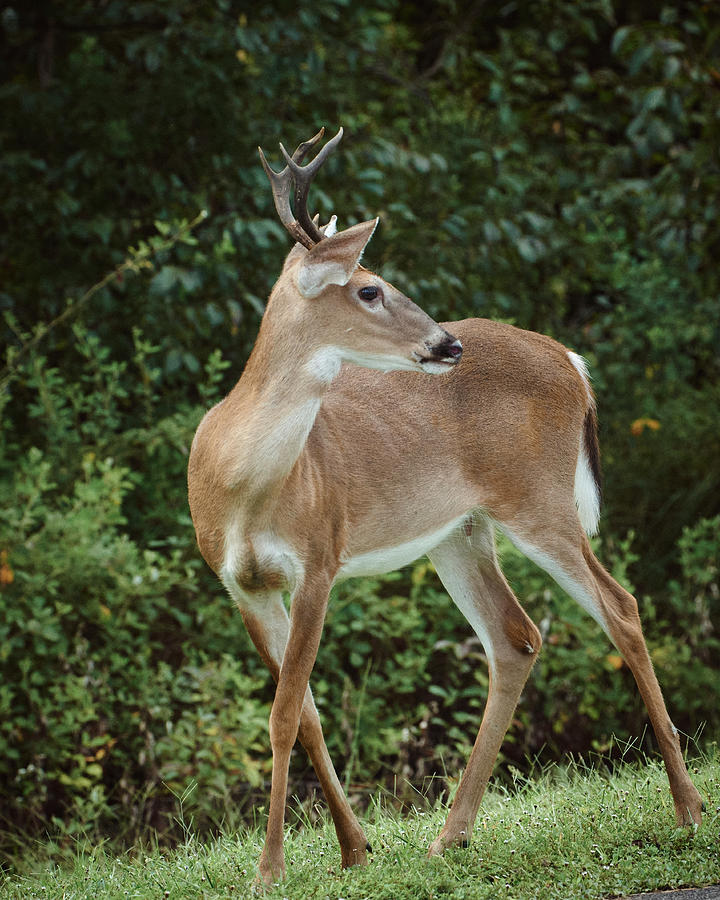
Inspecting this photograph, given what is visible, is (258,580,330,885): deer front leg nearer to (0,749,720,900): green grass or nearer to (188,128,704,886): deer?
(188,128,704,886): deer

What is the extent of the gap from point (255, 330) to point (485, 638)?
140 inches

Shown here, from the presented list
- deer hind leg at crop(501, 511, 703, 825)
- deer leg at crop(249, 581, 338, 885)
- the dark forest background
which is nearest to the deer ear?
deer leg at crop(249, 581, 338, 885)

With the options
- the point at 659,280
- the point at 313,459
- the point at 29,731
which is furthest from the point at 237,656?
the point at 659,280

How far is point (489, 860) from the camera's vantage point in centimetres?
411

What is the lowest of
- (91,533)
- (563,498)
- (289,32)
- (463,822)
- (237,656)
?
(237,656)

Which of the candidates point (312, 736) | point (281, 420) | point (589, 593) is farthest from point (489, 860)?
point (281, 420)

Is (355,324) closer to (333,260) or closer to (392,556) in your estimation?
(333,260)

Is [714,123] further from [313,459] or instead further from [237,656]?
[313,459]

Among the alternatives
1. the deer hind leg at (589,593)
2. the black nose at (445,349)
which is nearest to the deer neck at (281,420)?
the black nose at (445,349)

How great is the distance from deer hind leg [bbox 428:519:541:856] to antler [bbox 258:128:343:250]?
4.53 ft

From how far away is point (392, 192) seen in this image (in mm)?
8438

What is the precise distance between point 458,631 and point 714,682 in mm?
1417

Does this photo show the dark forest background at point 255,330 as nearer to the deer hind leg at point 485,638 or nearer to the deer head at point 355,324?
the deer hind leg at point 485,638

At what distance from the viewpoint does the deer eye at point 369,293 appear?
13.1 feet
